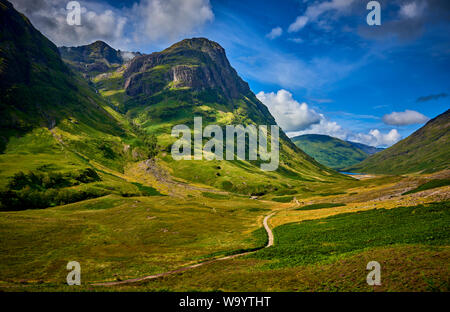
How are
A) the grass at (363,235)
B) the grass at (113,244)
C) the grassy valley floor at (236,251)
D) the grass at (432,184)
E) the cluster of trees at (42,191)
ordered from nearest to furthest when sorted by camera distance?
the grassy valley floor at (236,251) < the grass at (363,235) < the grass at (113,244) < the grass at (432,184) < the cluster of trees at (42,191)

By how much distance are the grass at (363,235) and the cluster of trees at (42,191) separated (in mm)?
137179

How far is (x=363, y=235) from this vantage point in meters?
42.6

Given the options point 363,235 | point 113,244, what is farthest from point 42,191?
point 363,235

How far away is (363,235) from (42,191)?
16830 cm

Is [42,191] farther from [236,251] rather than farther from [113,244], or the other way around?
[236,251]

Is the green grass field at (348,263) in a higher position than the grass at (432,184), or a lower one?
lower

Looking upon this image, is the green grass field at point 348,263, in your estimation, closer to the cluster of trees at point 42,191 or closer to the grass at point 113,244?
the grass at point 113,244

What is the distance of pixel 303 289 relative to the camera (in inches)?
984

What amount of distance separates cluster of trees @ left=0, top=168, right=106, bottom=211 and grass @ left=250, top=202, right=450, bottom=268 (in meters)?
137

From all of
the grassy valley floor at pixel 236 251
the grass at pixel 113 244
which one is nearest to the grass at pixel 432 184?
the grassy valley floor at pixel 236 251

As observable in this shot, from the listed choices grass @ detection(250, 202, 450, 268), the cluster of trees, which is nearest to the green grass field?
grass @ detection(250, 202, 450, 268)

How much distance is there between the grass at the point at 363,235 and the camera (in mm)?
34463

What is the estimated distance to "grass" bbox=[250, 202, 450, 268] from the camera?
3446cm

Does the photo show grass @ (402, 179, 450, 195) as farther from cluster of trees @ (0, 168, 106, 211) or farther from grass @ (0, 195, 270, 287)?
cluster of trees @ (0, 168, 106, 211)
